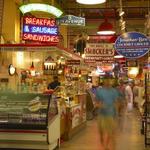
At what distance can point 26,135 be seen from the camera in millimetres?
10391

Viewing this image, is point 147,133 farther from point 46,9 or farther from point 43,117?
point 46,9

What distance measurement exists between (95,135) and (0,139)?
14.3 ft

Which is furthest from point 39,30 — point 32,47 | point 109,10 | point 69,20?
point 109,10

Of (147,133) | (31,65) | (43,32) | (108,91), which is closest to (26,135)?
(108,91)

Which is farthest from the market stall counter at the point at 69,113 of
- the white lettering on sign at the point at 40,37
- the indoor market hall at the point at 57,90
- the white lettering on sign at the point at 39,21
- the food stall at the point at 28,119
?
the white lettering on sign at the point at 39,21

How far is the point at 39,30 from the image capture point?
1424 cm

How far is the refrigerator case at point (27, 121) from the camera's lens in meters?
10.3

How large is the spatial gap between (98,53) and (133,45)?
8106 millimetres

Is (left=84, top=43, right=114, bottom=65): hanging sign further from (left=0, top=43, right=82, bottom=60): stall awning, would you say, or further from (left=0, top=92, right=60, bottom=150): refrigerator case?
(left=0, top=92, right=60, bottom=150): refrigerator case

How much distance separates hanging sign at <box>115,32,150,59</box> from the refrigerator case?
4.05m

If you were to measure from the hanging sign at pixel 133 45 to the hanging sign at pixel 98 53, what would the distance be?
721cm

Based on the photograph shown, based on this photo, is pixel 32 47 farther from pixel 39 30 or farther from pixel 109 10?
pixel 109 10

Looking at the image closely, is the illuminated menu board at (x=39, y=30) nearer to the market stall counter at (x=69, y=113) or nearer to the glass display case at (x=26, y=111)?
the market stall counter at (x=69, y=113)

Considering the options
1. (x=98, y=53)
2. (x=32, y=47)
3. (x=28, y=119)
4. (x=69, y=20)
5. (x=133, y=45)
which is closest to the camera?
(x=28, y=119)
